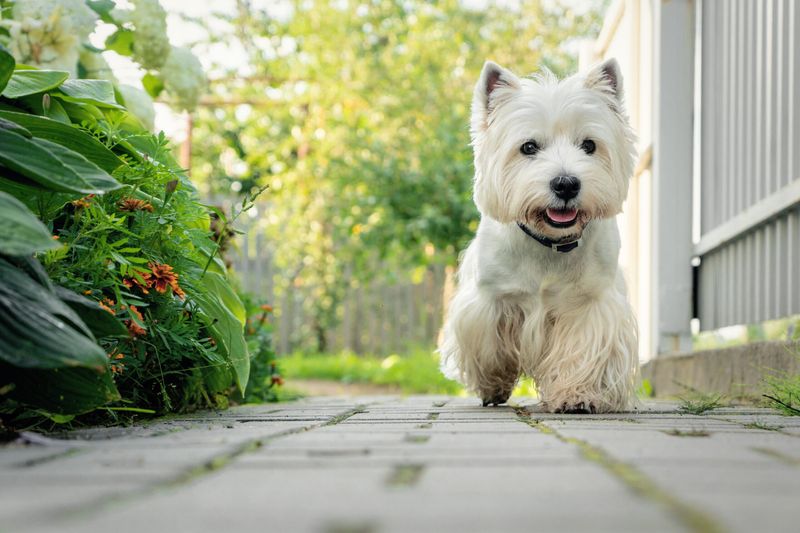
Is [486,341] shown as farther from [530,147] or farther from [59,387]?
[59,387]

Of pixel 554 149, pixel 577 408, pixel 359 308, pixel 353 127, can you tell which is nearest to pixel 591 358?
pixel 577 408

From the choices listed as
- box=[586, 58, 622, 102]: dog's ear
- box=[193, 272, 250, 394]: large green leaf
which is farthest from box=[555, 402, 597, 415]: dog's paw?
box=[586, 58, 622, 102]: dog's ear

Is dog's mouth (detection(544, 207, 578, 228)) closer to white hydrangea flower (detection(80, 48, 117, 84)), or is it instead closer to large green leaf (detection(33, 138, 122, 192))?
large green leaf (detection(33, 138, 122, 192))

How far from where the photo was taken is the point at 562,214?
3.23 metres

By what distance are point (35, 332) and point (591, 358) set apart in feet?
6.37

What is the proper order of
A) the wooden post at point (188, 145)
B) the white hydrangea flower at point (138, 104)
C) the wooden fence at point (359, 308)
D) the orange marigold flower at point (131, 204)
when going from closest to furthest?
the orange marigold flower at point (131, 204) < the white hydrangea flower at point (138, 104) < the wooden post at point (188, 145) < the wooden fence at point (359, 308)

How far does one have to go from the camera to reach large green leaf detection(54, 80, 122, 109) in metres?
2.85

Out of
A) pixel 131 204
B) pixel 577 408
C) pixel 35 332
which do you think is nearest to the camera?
pixel 35 332

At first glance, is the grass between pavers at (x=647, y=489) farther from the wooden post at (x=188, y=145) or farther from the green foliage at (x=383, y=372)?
the wooden post at (x=188, y=145)

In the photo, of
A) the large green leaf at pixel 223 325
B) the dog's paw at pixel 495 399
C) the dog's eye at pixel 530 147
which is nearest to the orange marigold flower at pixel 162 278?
the large green leaf at pixel 223 325

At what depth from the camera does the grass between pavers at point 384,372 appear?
8.91m

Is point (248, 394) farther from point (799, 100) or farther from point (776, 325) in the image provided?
point (776, 325)

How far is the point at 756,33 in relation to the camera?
14.2ft

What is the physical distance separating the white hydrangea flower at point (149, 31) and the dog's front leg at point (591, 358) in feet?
5.99
